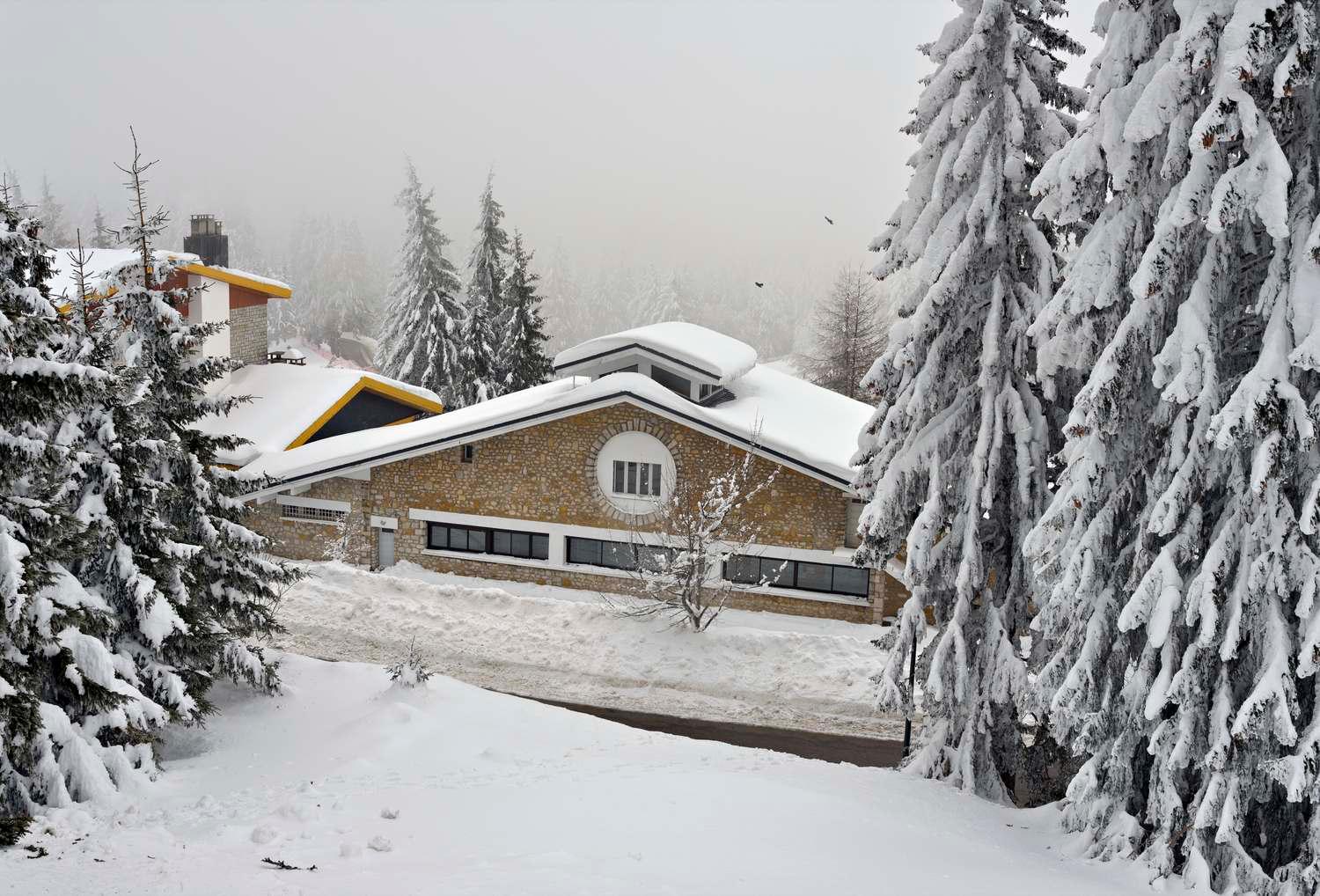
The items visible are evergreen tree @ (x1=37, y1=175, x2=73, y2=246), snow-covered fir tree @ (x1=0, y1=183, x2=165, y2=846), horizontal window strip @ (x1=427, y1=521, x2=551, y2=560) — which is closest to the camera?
snow-covered fir tree @ (x1=0, y1=183, x2=165, y2=846)

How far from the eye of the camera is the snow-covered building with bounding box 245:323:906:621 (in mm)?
26156

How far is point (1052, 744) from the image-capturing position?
16.0m

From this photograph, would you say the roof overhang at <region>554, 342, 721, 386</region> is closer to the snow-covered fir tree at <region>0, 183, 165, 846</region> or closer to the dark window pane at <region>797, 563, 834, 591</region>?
the dark window pane at <region>797, 563, 834, 591</region>

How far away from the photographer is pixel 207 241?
133 feet

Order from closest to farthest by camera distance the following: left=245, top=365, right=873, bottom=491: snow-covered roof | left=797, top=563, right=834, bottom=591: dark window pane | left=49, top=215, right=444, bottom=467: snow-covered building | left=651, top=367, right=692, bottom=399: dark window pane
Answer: left=245, top=365, right=873, bottom=491: snow-covered roof → left=797, top=563, right=834, bottom=591: dark window pane → left=651, top=367, right=692, bottom=399: dark window pane → left=49, top=215, right=444, bottom=467: snow-covered building

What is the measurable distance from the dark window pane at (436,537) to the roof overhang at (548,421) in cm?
202

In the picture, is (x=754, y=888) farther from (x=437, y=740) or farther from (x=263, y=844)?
(x=437, y=740)

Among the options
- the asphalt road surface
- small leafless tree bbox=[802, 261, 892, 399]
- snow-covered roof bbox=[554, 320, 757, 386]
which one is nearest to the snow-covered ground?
the asphalt road surface

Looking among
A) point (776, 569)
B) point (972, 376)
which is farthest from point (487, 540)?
point (972, 376)

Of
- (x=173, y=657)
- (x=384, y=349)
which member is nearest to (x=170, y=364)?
(x=173, y=657)

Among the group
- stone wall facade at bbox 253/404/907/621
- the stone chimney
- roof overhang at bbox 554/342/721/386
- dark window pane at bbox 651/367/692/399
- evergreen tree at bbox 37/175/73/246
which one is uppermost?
evergreen tree at bbox 37/175/73/246

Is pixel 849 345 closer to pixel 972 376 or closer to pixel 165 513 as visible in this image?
pixel 972 376

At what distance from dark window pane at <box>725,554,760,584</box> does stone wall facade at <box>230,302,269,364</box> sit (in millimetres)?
21108

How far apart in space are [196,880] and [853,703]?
15.0 meters
